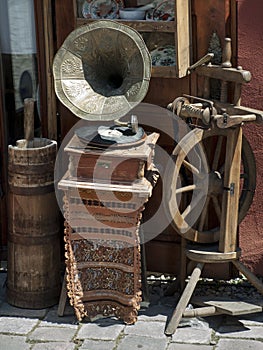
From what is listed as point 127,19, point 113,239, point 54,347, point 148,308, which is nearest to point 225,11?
point 127,19

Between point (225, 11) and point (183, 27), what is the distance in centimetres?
33

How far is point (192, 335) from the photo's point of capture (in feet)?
18.8

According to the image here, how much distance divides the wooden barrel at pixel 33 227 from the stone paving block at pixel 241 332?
50.6 inches

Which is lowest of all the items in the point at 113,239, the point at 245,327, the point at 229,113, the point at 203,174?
the point at 245,327

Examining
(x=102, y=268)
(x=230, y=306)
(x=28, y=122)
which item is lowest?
(x=230, y=306)

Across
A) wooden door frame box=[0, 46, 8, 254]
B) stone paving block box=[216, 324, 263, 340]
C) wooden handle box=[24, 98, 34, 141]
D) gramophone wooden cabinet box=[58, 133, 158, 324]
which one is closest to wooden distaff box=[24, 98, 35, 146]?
wooden handle box=[24, 98, 34, 141]

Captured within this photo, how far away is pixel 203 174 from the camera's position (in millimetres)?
5883

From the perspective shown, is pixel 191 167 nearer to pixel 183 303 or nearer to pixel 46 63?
pixel 183 303

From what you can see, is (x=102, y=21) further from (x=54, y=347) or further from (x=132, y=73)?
(x=54, y=347)

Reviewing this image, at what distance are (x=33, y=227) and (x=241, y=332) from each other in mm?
1655

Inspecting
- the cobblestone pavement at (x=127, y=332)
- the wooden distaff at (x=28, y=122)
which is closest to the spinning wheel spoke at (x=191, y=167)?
the cobblestone pavement at (x=127, y=332)

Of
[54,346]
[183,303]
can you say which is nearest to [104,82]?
[183,303]

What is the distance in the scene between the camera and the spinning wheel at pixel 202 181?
5.71m

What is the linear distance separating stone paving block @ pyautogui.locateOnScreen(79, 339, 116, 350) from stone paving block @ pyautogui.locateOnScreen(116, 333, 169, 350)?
60mm
